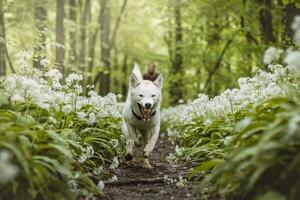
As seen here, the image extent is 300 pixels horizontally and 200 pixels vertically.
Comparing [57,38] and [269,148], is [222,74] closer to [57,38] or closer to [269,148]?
[57,38]

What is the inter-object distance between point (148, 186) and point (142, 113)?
1.53 meters

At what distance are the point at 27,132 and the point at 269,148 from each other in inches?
88.5

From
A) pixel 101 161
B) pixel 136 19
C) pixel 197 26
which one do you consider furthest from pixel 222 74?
pixel 101 161

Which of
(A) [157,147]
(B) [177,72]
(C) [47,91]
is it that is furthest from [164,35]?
(C) [47,91]

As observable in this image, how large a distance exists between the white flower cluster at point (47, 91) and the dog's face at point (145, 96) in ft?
2.50

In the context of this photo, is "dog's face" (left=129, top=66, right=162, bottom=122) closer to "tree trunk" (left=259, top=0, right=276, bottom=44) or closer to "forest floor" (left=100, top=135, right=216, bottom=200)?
"forest floor" (left=100, top=135, right=216, bottom=200)

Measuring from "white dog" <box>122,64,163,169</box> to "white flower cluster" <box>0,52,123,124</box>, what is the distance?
2.10ft

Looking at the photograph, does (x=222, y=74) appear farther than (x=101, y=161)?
Yes

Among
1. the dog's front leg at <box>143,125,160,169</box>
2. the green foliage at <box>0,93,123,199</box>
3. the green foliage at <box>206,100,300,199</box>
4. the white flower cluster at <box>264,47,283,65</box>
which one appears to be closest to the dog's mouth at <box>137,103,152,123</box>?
the dog's front leg at <box>143,125,160,169</box>

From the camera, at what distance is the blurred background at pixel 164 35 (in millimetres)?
14023

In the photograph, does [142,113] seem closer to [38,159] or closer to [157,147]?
[38,159]

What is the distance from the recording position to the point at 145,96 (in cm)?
763

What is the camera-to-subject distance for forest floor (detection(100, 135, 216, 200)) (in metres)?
5.85

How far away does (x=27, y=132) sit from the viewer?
182 inches
